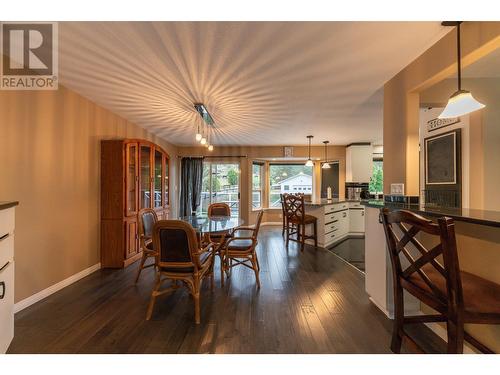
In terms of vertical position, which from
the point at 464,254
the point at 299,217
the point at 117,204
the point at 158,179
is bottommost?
the point at 299,217

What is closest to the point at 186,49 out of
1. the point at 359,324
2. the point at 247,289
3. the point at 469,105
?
the point at 469,105

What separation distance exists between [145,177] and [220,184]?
2.86 m

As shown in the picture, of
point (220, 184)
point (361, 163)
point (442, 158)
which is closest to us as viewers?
point (442, 158)

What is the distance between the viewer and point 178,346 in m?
1.56

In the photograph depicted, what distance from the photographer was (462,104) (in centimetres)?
141

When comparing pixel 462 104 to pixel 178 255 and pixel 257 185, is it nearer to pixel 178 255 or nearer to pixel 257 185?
pixel 178 255

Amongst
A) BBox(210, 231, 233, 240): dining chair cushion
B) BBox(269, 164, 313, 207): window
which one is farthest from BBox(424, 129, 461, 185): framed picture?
BBox(269, 164, 313, 207): window

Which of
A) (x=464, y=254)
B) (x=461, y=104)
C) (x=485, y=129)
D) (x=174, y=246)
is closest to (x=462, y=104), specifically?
→ (x=461, y=104)

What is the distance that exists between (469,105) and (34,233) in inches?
153

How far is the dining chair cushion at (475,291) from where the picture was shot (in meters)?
0.96

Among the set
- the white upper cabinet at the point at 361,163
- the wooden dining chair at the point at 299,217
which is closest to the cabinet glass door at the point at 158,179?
the wooden dining chair at the point at 299,217

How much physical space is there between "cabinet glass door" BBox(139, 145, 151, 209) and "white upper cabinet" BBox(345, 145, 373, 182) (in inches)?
196

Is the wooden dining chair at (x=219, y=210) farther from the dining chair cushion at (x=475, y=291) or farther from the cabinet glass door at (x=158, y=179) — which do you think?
the dining chair cushion at (x=475, y=291)

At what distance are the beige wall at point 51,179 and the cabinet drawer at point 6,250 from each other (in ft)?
2.72
